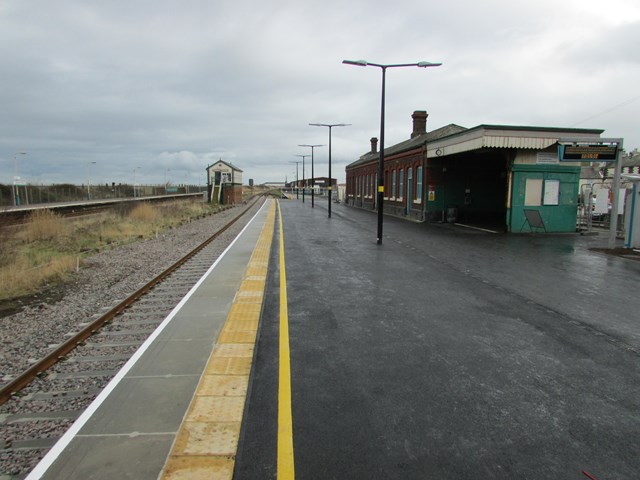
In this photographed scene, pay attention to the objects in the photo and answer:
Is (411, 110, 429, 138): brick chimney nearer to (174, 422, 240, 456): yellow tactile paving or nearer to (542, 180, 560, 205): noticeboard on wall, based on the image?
(542, 180, 560, 205): noticeboard on wall

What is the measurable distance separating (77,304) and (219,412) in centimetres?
604

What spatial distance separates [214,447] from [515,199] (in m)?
20.2

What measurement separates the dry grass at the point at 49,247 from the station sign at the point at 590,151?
1742cm

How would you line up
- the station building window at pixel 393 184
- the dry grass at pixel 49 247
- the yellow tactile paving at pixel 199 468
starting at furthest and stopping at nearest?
the station building window at pixel 393 184 → the dry grass at pixel 49 247 → the yellow tactile paving at pixel 199 468

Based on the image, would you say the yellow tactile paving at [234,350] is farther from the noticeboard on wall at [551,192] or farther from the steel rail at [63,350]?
the noticeboard on wall at [551,192]

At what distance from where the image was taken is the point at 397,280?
33.3 ft

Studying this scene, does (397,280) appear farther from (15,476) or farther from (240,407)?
(15,476)

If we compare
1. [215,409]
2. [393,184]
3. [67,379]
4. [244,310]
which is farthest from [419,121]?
[215,409]

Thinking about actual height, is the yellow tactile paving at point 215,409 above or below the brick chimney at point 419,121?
below

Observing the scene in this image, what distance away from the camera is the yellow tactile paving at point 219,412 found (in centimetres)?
332

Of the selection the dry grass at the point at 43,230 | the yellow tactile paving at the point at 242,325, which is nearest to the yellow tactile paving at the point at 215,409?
the yellow tactile paving at the point at 242,325

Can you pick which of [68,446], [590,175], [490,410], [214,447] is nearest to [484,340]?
[490,410]

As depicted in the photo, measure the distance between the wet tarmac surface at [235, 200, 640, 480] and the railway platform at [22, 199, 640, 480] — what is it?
0.02 meters

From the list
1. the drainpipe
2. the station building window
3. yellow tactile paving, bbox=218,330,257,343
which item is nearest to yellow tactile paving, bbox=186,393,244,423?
yellow tactile paving, bbox=218,330,257,343
